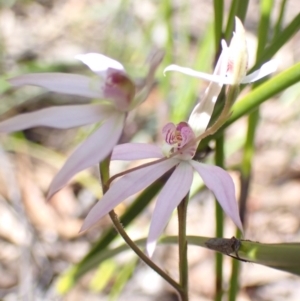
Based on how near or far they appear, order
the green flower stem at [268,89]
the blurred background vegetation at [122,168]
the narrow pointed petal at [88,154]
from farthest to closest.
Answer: the blurred background vegetation at [122,168] < the green flower stem at [268,89] < the narrow pointed petal at [88,154]

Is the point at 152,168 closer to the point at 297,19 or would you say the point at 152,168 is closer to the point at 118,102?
the point at 118,102

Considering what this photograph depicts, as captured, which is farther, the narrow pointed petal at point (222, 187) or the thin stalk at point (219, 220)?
the thin stalk at point (219, 220)

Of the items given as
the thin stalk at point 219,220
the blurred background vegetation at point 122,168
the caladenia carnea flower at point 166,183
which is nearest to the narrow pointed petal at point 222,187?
the caladenia carnea flower at point 166,183

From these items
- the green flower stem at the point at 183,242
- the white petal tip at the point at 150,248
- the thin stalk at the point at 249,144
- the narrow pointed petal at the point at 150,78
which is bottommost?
the white petal tip at the point at 150,248

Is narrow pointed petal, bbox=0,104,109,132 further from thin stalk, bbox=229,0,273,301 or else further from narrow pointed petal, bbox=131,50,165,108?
thin stalk, bbox=229,0,273,301

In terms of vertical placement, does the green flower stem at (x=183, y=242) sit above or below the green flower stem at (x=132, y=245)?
above

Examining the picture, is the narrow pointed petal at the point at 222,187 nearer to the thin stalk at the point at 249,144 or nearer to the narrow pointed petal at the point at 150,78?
the narrow pointed petal at the point at 150,78

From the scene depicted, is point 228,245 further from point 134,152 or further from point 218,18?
point 218,18

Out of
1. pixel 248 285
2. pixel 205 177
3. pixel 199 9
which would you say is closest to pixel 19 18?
pixel 199 9
